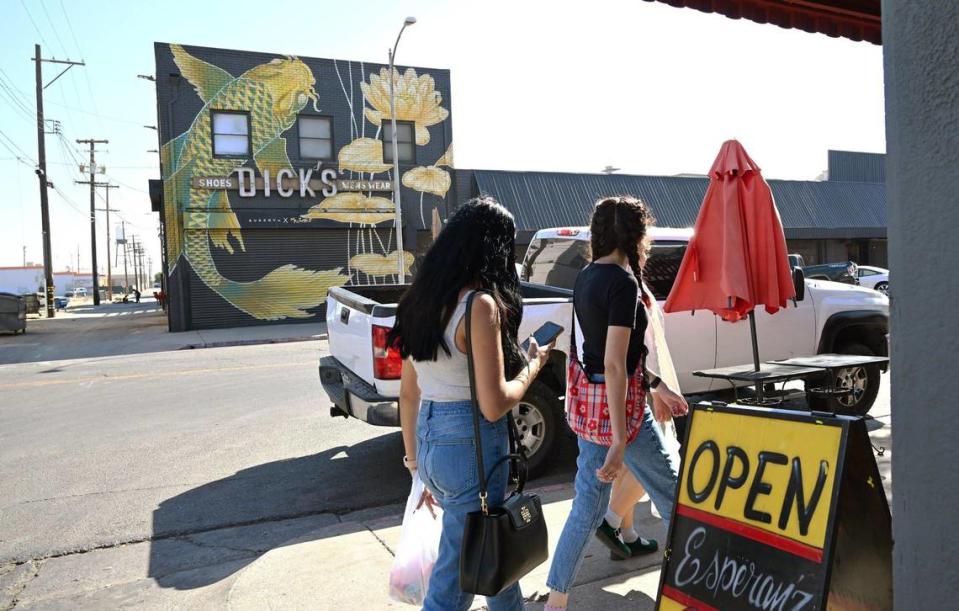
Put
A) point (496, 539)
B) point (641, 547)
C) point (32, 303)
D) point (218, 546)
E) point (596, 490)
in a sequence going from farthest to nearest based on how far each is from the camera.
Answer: point (32, 303) < point (218, 546) < point (641, 547) < point (596, 490) < point (496, 539)

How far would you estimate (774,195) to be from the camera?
1139 inches

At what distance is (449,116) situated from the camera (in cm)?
2447

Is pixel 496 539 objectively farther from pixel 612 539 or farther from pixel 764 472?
pixel 612 539

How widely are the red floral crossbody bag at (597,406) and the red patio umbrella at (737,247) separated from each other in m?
1.85

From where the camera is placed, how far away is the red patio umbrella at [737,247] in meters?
4.80

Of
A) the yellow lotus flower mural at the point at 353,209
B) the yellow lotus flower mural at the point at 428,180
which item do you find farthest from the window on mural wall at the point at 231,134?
the yellow lotus flower mural at the point at 428,180

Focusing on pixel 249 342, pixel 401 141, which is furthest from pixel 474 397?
pixel 401 141

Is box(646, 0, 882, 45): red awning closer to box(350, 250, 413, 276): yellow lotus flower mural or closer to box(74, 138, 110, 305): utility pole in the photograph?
box(350, 250, 413, 276): yellow lotus flower mural

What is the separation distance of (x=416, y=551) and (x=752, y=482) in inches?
50.7

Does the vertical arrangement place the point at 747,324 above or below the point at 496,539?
above

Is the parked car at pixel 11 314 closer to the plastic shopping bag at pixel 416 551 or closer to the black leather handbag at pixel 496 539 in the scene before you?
the plastic shopping bag at pixel 416 551

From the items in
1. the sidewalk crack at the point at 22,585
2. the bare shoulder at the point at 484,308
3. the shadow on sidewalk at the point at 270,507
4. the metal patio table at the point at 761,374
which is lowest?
the sidewalk crack at the point at 22,585

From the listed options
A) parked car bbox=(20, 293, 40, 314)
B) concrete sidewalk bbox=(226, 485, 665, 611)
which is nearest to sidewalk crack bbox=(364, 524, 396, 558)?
concrete sidewalk bbox=(226, 485, 665, 611)

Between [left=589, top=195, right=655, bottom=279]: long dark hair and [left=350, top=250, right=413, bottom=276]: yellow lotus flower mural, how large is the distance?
69.2ft
